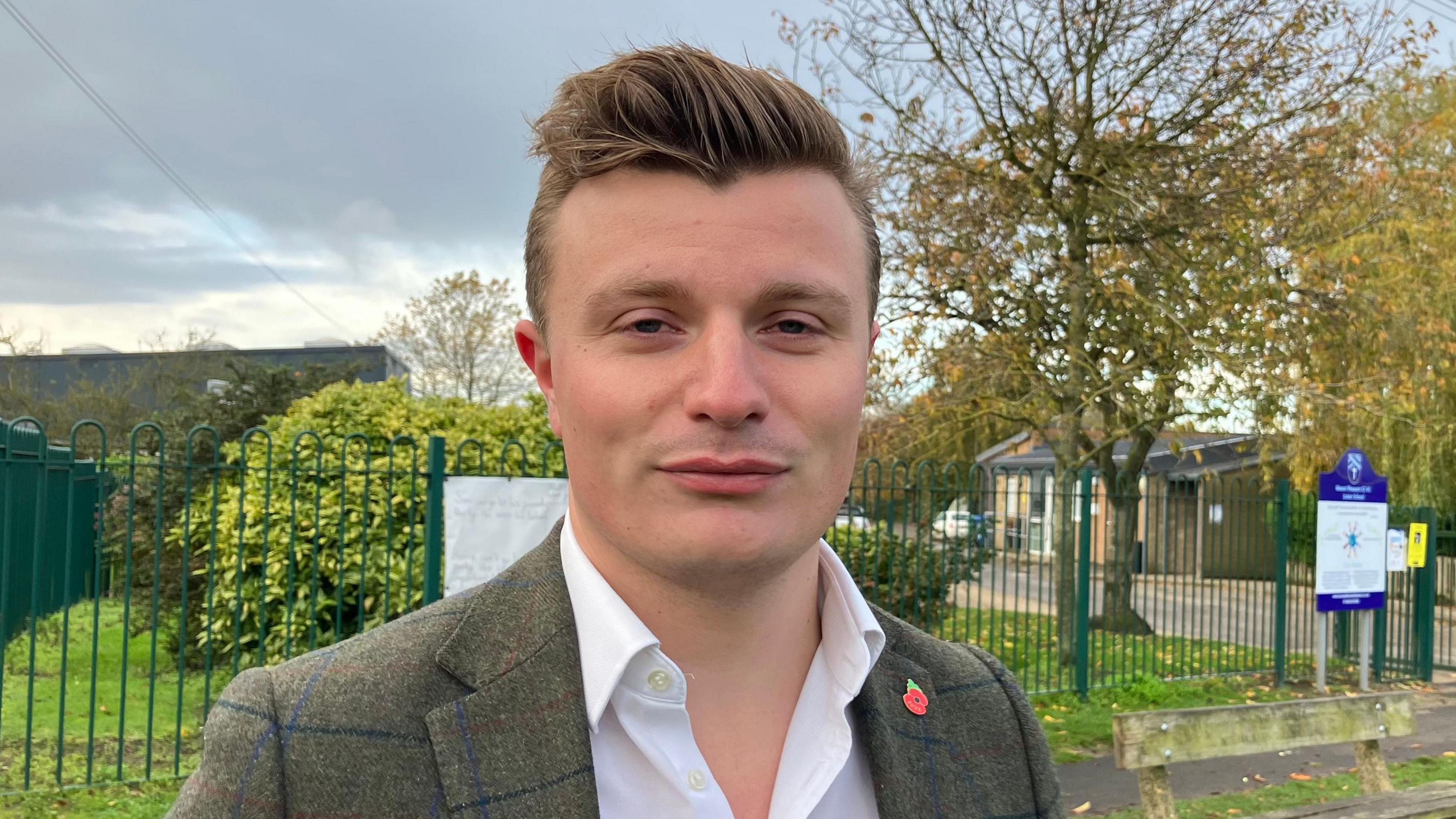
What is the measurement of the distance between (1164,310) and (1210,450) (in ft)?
74.2

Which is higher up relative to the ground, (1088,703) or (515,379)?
(515,379)

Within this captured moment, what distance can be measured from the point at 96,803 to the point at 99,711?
243 cm

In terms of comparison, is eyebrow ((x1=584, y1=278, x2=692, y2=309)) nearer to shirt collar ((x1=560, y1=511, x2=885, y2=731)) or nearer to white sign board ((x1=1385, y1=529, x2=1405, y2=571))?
shirt collar ((x1=560, y1=511, x2=885, y2=731))

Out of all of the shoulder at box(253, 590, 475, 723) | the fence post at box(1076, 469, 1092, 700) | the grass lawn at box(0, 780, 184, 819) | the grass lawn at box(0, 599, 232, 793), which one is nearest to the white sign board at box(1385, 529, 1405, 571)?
the fence post at box(1076, 469, 1092, 700)

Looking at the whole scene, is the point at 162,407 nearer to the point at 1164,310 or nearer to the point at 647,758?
the point at 1164,310

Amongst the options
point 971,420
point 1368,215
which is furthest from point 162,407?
→ point 1368,215

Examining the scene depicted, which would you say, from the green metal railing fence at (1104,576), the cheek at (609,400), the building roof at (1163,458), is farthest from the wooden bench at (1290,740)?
the building roof at (1163,458)

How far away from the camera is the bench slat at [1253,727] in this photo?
171 inches

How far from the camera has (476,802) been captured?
1.04m

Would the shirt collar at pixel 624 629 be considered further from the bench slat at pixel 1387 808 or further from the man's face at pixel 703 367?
the bench slat at pixel 1387 808

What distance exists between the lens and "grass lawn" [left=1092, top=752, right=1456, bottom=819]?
6.13m

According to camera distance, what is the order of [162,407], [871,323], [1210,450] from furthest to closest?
1. [1210,450]
2. [162,407]
3. [871,323]

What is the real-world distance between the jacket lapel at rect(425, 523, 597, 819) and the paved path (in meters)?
5.55

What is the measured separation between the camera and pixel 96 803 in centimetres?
561
